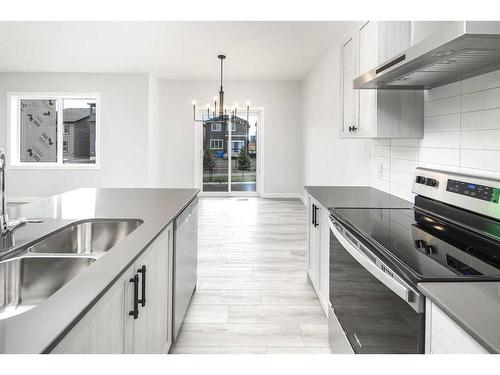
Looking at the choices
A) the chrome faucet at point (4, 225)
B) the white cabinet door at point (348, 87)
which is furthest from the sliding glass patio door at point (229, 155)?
the chrome faucet at point (4, 225)

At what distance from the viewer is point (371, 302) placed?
1487 mm

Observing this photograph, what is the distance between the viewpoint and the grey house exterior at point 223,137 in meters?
9.02

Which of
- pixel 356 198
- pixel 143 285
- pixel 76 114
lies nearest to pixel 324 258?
pixel 356 198

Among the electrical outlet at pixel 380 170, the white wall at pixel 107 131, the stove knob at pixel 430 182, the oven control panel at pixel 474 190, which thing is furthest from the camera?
the white wall at pixel 107 131

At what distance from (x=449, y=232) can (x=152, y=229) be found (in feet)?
4.19

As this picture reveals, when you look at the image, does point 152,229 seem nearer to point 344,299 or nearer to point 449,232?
point 344,299

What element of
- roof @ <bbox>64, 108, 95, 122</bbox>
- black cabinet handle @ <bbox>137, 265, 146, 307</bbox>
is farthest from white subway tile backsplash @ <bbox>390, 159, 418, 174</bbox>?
roof @ <bbox>64, 108, 95, 122</bbox>

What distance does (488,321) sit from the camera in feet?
2.63

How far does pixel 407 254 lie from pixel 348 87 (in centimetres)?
209

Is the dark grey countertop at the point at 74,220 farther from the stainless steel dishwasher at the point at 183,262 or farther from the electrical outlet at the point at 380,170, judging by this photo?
the electrical outlet at the point at 380,170

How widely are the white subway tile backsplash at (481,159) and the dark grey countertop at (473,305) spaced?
951 mm

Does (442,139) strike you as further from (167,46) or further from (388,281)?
(167,46)

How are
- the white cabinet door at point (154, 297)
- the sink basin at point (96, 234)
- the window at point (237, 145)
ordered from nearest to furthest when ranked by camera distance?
the white cabinet door at point (154, 297) → the sink basin at point (96, 234) → the window at point (237, 145)
